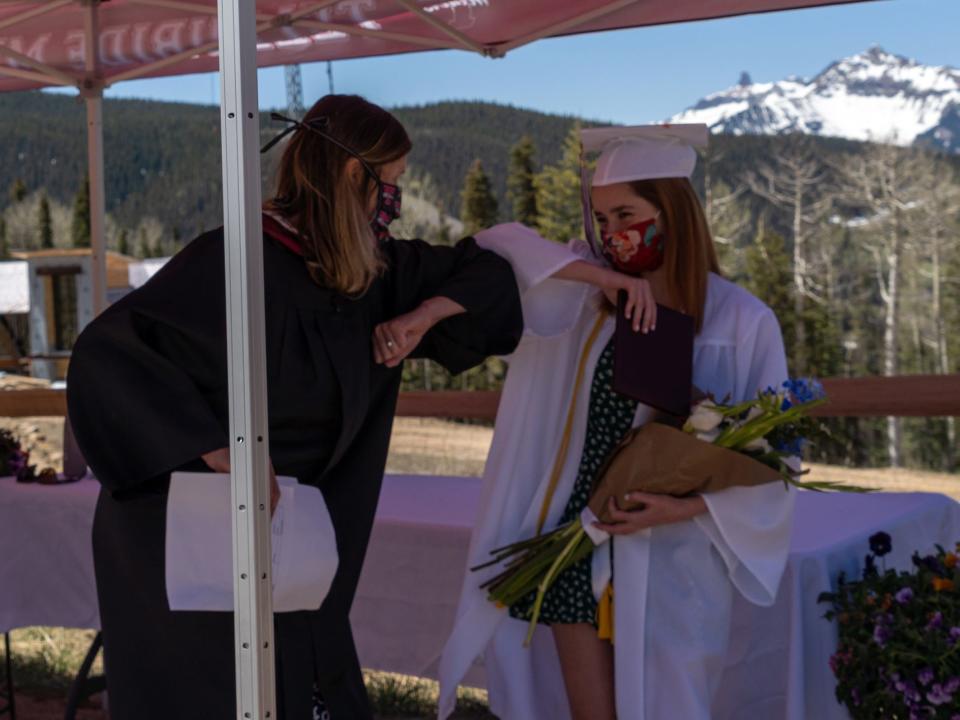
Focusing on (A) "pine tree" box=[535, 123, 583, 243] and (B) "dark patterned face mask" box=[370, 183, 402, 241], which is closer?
(B) "dark patterned face mask" box=[370, 183, 402, 241]

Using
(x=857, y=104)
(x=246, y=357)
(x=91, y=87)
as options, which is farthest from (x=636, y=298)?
(x=857, y=104)

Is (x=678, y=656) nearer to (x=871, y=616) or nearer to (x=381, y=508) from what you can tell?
(x=871, y=616)

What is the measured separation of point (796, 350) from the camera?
1683cm

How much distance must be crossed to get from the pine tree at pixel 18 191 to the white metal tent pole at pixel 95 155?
23053 millimetres

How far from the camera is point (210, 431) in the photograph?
209 centimetres

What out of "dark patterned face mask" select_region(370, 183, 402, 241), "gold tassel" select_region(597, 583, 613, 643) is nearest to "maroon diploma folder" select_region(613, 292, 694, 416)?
"gold tassel" select_region(597, 583, 613, 643)

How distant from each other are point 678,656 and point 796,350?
14822mm

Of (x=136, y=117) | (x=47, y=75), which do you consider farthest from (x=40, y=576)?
(x=136, y=117)

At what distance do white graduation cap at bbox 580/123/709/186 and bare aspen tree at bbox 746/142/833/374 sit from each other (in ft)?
52.1

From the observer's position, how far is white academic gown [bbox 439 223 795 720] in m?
2.49

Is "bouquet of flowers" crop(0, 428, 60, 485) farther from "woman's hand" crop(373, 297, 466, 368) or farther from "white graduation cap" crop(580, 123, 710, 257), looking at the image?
"white graduation cap" crop(580, 123, 710, 257)

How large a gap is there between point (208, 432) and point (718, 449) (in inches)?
36.0

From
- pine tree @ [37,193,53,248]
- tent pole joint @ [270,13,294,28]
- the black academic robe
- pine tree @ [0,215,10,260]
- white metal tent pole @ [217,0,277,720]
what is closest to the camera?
white metal tent pole @ [217,0,277,720]

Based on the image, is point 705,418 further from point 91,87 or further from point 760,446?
point 91,87
